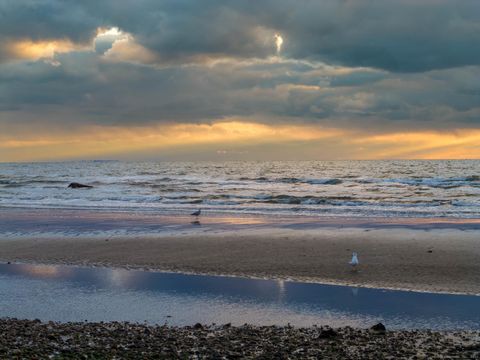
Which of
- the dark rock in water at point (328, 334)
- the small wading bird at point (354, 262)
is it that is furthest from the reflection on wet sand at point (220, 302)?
the small wading bird at point (354, 262)

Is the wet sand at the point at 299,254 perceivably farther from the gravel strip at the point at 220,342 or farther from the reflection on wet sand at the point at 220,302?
the gravel strip at the point at 220,342

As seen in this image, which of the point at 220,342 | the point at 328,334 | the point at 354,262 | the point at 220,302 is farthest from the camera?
the point at 354,262

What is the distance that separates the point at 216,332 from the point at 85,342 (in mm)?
2068

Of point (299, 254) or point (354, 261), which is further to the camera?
point (299, 254)

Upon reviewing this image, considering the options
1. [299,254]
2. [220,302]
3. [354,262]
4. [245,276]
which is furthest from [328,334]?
[299,254]

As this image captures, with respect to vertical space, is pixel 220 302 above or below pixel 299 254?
below

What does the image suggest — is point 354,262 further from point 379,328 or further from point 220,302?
point 379,328

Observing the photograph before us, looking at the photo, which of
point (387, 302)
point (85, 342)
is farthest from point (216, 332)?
point (387, 302)

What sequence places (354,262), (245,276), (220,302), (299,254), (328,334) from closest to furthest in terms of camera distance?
(328,334) → (220,302) → (245,276) → (354,262) → (299,254)

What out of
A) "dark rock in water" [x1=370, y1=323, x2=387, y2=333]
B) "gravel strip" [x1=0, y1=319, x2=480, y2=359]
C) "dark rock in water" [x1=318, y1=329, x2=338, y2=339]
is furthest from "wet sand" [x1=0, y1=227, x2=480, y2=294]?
"dark rock in water" [x1=318, y1=329, x2=338, y2=339]

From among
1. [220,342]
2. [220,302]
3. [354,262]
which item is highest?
[354,262]

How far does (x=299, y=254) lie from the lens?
1529 centimetres

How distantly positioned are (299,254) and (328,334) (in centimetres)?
754

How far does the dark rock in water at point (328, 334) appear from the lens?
7722 millimetres
